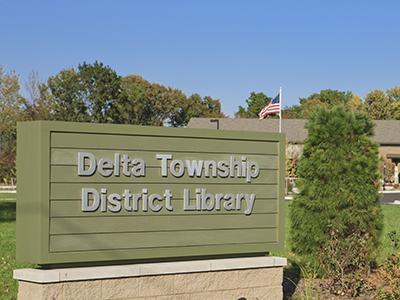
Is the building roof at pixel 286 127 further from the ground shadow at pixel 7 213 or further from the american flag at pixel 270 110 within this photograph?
the ground shadow at pixel 7 213

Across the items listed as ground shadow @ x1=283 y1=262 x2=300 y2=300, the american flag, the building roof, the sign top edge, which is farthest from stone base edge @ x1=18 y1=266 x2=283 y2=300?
the building roof

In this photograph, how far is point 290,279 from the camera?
1009 centimetres

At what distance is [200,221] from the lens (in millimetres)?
7938

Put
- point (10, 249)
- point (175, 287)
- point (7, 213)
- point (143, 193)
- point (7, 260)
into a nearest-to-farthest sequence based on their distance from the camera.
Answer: point (143, 193)
point (175, 287)
point (7, 260)
point (10, 249)
point (7, 213)

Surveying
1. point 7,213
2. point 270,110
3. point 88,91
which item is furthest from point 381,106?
point 7,213

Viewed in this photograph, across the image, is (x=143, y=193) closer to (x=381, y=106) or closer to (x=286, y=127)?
(x=286, y=127)

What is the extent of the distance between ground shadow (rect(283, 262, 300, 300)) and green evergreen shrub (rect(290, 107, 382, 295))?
1.29 feet

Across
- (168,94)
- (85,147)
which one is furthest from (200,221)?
(168,94)

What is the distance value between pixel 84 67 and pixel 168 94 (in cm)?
1527

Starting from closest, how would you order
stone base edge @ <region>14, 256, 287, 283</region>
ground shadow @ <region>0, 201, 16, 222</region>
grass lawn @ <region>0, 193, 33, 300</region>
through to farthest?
stone base edge @ <region>14, 256, 287, 283</region>
grass lawn @ <region>0, 193, 33, 300</region>
ground shadow @ <region>0, 201, 16, 222</region>

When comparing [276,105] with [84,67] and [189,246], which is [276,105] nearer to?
[189,246]

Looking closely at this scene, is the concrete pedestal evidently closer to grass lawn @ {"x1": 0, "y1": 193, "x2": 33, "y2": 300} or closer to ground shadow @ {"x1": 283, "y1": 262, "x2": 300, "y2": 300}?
ground shadow @ {"x1": 283, "y1": 262, "x2": 300, "y2": 300}

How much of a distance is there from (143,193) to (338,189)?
3.31m

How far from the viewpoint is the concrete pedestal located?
275 inches
